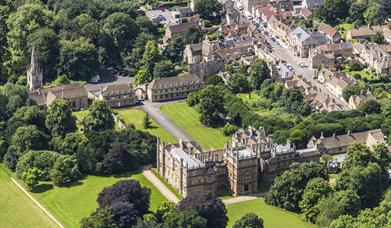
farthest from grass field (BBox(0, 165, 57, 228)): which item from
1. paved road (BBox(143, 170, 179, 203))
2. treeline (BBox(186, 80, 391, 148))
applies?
treeline (BBox(186, 80, 391, 148))

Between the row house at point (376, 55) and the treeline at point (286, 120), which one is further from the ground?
the row house at point (376, 55)

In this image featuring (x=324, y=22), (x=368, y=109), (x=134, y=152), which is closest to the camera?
(x=134, y=152)

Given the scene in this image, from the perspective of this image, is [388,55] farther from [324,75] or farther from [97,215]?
[97,215]

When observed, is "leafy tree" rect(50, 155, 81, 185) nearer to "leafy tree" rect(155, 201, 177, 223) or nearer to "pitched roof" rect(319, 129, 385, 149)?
"leafy tree" rect(155, 201, 177, 223)

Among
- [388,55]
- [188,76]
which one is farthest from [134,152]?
[388,55]

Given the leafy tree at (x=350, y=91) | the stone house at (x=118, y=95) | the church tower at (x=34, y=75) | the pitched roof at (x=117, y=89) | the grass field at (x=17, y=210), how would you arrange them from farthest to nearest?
the church tower at (x=34, y=75) < the pitched roof at (x=117, y=89) < the stone house at (x=118, y=95) < the leafy tree at (x=350, y=91) < the grass field at (x=17, y=210)

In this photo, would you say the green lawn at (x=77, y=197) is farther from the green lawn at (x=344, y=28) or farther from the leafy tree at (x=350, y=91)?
the green lawn at (x=344, y=28)

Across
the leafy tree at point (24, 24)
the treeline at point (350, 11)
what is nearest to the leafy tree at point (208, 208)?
the leafy tree at point (24, 24)
